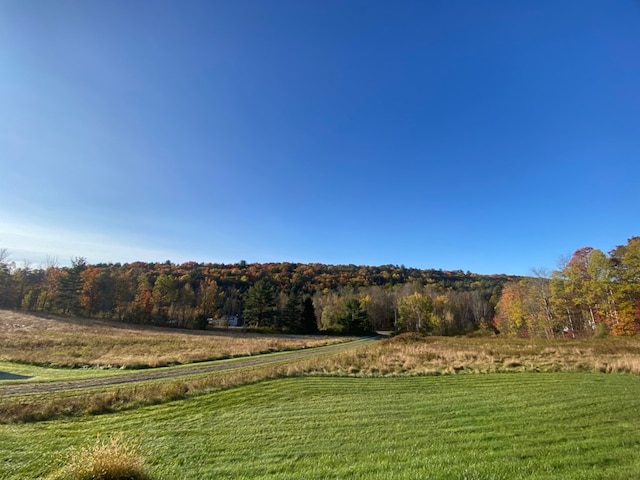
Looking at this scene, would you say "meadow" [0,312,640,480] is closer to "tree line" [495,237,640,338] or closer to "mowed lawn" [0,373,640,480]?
"mowed lawn" [0,373,640,480]

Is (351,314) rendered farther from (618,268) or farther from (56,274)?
(56,274)

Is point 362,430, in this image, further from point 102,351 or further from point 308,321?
point 308,321

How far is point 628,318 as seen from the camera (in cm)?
4475

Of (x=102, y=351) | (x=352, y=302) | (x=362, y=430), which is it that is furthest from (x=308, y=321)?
(x=362, y=430)

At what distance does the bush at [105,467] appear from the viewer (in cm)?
535

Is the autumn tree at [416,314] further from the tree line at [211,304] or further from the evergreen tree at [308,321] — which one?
the evergreen tree at [308,321]

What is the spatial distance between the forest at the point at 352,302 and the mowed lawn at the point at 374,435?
47142 millimetres

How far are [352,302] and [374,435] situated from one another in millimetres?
73406

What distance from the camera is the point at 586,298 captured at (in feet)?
165

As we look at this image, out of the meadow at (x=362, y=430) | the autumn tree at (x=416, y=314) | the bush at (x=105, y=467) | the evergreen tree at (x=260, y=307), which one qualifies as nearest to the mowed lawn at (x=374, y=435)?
the meadow at (x=362, y=430)

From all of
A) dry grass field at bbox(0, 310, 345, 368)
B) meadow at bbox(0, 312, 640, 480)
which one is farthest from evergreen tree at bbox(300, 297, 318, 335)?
meadow at bbox(0, 312, 640, 480)

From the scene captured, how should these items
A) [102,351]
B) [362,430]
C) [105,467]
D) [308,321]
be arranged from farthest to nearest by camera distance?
[308,321] → [102,351] → [362,430] → [105,467]

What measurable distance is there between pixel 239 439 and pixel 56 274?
9247 cm

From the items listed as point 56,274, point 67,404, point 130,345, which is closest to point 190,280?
point 56,274
